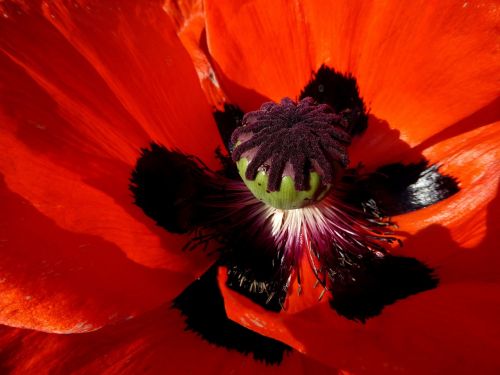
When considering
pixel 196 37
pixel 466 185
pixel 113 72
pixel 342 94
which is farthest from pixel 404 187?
pixel 113 72

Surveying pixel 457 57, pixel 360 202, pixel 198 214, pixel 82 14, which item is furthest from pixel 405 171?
pixel 82 14

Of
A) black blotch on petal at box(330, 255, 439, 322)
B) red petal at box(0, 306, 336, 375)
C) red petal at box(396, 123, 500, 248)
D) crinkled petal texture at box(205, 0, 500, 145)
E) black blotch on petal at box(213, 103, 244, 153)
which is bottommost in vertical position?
red petal at box(0, 306, 336, 375)

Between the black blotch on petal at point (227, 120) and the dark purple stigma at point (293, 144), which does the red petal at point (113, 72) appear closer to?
the black blotch on petal at point (227, 120)

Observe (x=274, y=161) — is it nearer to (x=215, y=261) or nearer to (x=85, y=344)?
(x=215, y=261)

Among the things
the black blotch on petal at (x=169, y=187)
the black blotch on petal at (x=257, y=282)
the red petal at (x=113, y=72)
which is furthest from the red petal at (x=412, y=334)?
the red petal at (x=113, y=72)

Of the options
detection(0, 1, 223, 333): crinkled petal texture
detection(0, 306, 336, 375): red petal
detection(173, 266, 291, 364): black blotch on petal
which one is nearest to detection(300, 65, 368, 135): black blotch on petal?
detection(0, 1, 223, 333): crinkled petal texture

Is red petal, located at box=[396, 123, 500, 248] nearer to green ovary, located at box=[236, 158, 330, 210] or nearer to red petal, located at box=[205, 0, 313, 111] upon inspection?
green ovary, located at box=[236, 158, 330, 210]
